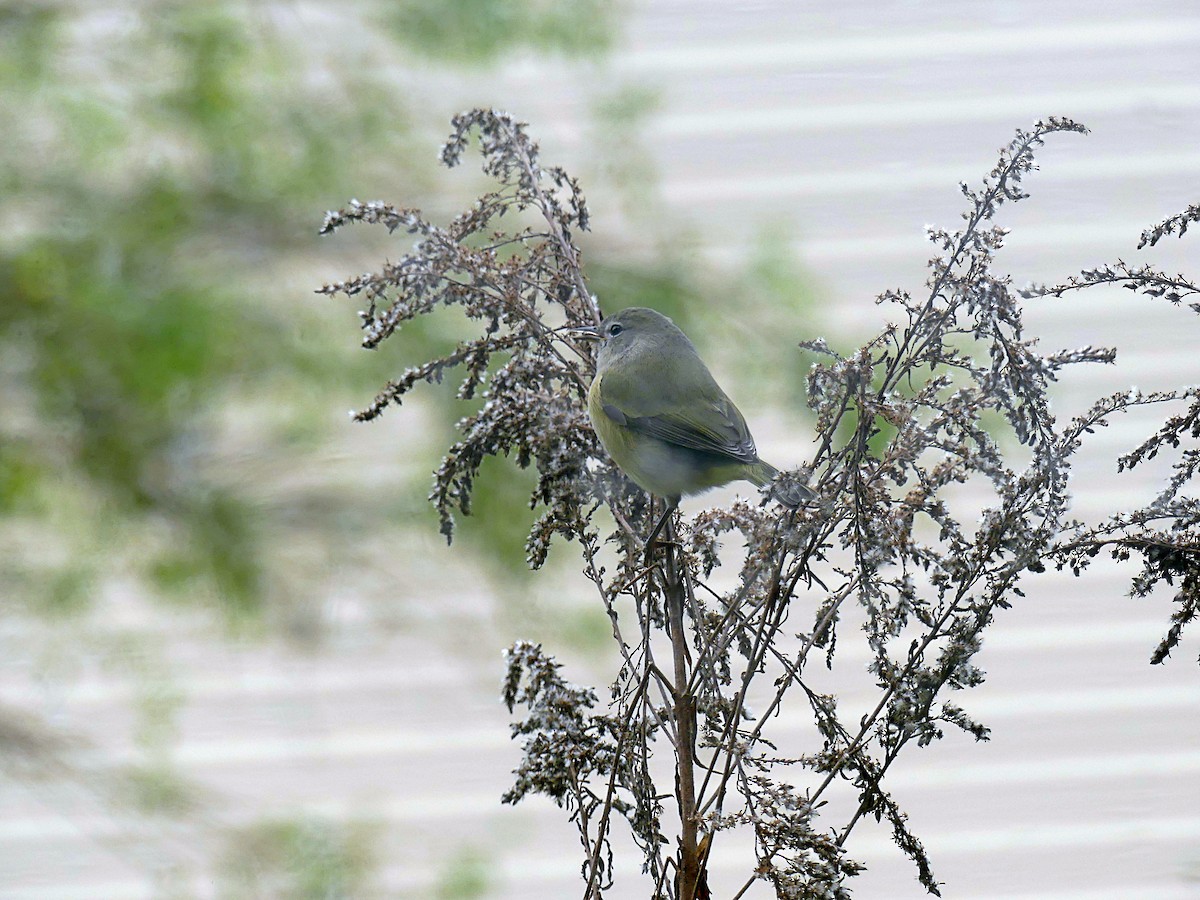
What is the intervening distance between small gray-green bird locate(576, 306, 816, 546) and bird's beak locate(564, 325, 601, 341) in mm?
→ 38

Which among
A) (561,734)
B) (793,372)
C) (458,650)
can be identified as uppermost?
(793,372)

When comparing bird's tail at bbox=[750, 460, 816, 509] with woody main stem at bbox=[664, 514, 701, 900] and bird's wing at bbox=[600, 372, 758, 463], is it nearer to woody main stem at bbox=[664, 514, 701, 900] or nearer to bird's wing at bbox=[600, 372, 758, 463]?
woody main stem at bbox=[664, 514, 701, 900]

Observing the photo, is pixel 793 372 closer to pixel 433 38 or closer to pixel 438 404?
pixel 438 404

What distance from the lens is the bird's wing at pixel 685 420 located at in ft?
2.67

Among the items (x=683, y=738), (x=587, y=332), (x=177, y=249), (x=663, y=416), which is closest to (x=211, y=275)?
(x=177, y=249)

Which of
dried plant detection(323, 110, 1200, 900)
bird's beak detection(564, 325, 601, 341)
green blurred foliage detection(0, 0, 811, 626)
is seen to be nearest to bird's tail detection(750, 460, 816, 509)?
dried plant detection(323, 110, 1200, 900)

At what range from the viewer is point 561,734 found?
526 mm

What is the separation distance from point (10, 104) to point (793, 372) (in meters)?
1.25

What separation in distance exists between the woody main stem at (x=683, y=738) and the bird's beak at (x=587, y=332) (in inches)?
5.1

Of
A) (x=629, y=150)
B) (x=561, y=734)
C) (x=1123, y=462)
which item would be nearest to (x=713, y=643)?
(x=561, y=734)

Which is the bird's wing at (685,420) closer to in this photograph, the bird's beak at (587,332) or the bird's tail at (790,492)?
the bird's beak at (587,332)

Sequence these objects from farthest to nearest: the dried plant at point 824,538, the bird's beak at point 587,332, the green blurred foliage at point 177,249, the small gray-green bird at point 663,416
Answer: the green blurred foliage at point 177,249 → the small gray-green bird at point 663,416 → the bird's beak at point 587,332 → the dried plant at point 824,538

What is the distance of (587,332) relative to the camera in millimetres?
661

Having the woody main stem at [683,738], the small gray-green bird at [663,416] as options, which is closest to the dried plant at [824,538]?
the woody main stem at [683,738]
